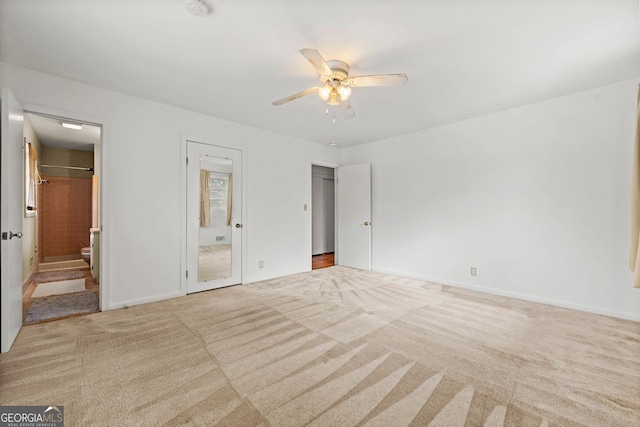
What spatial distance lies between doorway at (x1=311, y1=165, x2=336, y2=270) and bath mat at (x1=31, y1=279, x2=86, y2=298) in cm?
458

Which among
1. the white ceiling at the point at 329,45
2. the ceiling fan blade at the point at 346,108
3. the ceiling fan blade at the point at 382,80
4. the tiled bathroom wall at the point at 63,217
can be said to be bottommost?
the tiled bathroom wall at the point at 63,217

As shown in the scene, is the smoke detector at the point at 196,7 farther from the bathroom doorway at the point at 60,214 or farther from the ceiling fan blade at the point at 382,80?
the bathroom doorway at the point at 60,214

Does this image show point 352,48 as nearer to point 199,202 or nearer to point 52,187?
point 199,202

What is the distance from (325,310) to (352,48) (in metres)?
2.63

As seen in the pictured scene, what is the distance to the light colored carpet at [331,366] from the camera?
1.54 metres

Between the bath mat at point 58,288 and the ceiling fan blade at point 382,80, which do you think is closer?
the ceiling fan blade at point 382,80

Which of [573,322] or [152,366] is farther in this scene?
[573,322]

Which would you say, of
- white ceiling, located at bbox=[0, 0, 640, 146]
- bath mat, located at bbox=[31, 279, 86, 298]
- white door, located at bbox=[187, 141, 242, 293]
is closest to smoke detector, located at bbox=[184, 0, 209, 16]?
white ceiling, located at bbox=[0, 0, 640, 146]

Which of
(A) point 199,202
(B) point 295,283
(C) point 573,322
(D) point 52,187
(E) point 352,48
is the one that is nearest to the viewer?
→ (E) point 352,48

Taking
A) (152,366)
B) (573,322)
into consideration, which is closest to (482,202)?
(573,322)

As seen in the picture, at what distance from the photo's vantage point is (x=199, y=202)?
3814 millimetres

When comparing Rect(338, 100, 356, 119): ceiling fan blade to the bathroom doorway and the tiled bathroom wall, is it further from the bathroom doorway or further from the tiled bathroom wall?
the tiled bathroom wall

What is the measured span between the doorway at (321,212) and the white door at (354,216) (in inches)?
60.8

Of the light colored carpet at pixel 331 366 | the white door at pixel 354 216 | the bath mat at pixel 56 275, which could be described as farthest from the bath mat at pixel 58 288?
the white door at pixel 354 216
